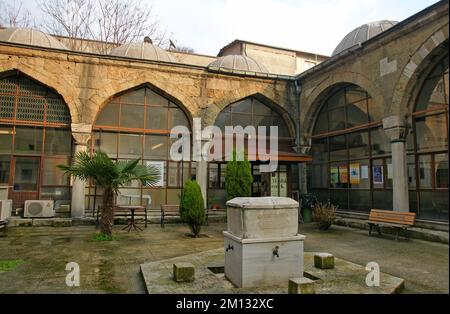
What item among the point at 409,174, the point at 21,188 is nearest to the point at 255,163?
the point at 409,174

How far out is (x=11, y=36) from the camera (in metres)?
12.6

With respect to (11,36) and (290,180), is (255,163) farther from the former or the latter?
(11,36)

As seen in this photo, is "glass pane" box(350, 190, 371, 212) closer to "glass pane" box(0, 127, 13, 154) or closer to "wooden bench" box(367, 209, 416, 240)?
"wooden bench" box(367, 209, 416, 240)

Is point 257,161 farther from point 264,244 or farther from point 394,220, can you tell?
point 264,244

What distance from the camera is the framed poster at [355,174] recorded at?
11.5 m

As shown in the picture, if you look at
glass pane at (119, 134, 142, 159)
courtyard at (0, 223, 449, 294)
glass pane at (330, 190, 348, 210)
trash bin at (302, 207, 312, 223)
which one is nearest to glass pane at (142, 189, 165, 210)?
courtyard at (0, 223, 449, 294)

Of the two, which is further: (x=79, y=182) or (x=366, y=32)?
(x=366, y=32)

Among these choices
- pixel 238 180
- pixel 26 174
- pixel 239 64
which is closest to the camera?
pixel 238 180

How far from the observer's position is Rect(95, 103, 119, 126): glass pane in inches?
471

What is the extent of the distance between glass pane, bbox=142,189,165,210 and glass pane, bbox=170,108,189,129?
2492 millimetres

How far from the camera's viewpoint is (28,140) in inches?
443

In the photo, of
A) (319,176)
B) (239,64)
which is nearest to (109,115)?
(239,64)

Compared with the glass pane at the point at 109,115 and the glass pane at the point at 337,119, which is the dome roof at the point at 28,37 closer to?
the glass pane at the point at 109,115

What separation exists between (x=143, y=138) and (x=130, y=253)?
612cm
